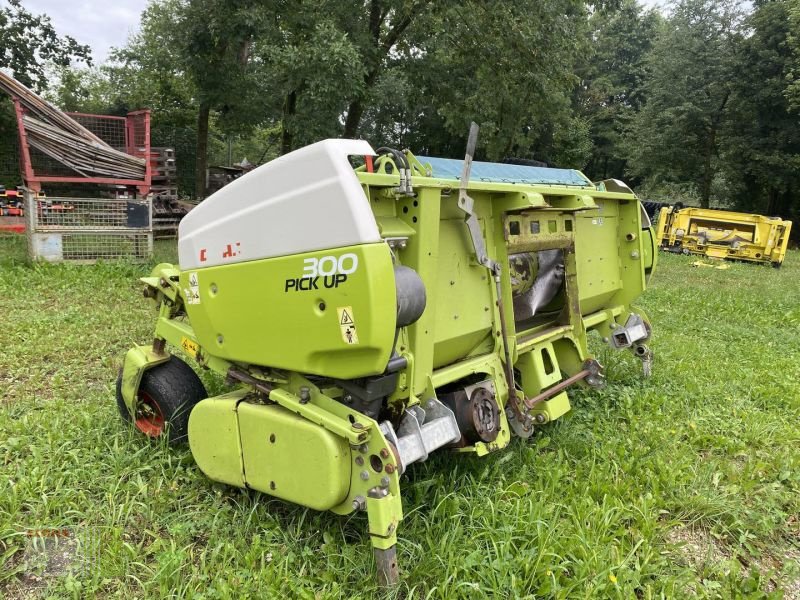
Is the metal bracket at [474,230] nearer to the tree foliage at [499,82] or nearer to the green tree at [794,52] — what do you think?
the tree foliage at [499,82]

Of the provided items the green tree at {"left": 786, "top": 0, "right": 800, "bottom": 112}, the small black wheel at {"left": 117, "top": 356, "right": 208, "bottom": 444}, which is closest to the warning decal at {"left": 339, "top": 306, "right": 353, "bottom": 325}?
the small black wheel at {"left": 117, "top": 356, "right": 208, "bottom": 444}

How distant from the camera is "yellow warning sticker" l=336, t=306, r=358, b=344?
6.48 feet

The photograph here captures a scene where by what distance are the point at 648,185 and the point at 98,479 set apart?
84.6 ft

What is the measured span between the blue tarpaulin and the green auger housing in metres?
0.02

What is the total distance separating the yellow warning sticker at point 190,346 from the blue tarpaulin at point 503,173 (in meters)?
1.37

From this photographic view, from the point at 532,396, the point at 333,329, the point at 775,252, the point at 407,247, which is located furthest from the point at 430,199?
the point at 775,252

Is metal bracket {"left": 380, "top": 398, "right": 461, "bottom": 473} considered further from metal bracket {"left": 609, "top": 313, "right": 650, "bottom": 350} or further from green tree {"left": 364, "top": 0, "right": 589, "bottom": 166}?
green tree {"left": 364, "top": 0, "right": 589, "bottom": 166}

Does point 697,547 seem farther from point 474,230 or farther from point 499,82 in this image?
point 499,82

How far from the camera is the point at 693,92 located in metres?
20.5

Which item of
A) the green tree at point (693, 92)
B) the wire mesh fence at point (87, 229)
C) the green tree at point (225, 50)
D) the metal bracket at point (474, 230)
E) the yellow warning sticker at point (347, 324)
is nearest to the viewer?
the yellow warning sticker at point (347, 324)

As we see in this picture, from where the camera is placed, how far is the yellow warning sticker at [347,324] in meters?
1.97

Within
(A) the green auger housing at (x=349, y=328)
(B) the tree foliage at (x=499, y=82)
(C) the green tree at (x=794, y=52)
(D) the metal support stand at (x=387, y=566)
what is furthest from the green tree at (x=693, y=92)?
(D) the metal support stand at (x=387, y=566)

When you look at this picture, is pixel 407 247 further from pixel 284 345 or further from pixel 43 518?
pixel 43 518

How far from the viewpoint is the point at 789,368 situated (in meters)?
4.93
